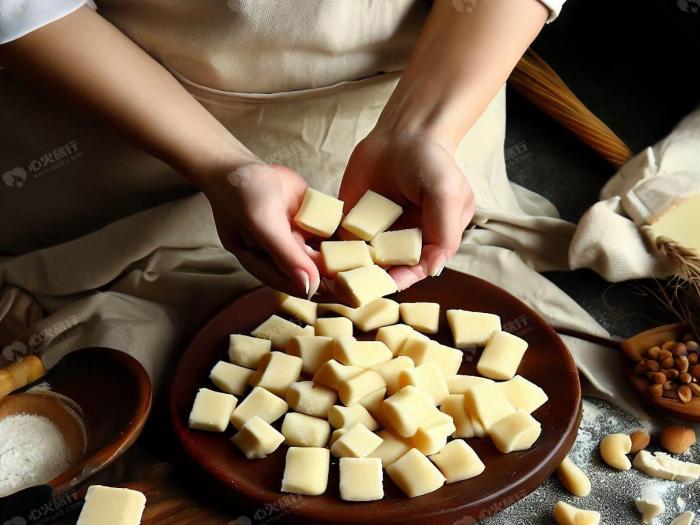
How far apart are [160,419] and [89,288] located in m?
0.28

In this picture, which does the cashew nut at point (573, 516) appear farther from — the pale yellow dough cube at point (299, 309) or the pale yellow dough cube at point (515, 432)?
the pale yellow dough cube at point (299, 309)

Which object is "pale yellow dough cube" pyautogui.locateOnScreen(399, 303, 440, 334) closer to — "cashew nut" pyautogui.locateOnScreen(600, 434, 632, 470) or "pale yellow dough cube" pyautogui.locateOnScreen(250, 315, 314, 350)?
"pale yellow dough cube" pyautogui.locateOnScreen(250, 315, 314, 350)

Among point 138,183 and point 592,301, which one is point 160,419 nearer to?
point 138,183

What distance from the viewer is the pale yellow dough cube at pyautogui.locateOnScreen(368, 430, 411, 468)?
1.05 metres

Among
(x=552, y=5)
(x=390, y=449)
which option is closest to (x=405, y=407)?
(x=390, y=449)

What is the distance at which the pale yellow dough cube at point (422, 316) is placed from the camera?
4.03 feet

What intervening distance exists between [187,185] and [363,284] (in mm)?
479

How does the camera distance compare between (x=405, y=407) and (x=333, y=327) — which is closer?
(x=405, y=407)

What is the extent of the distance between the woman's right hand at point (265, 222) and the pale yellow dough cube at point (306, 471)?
19 cm

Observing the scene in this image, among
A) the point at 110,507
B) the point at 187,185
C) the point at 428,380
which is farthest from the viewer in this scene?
the point at 187,185

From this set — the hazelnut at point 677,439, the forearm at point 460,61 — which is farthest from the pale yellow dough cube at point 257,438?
the hazelnut at point 677,439

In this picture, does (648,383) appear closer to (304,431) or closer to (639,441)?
(639,441)

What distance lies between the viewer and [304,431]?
107 cm

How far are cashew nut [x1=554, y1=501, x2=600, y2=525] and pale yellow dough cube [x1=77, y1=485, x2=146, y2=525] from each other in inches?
20.4
